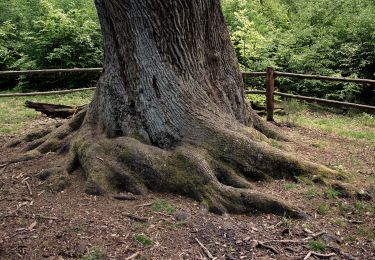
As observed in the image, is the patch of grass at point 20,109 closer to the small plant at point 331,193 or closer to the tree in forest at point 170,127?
the tree in forest at point 170,127

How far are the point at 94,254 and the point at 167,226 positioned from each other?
0.83 metres

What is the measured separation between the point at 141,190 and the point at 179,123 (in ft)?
3.37

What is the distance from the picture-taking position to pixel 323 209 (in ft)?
15.9

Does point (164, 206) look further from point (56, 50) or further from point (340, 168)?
point (56, 50)

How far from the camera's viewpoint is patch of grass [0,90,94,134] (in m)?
9.59

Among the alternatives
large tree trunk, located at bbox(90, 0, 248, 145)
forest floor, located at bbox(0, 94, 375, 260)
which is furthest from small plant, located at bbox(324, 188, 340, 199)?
large tree trunk, located at bbox(90, 0, 248, 145)

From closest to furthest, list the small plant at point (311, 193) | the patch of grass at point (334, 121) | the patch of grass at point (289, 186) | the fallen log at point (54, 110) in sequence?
the small plant at point (311, 193), the patch of grass at point (289, 186), the patch of grass at point (334, 121), the fallen log at point (54, 110)

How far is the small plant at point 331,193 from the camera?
5105 millimetres

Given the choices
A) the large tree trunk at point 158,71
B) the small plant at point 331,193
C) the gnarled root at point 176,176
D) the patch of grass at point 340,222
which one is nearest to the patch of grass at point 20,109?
A: the large tree trunk at point 158,71

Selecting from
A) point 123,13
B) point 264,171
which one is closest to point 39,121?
point 123,13

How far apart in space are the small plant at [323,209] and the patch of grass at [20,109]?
6.72 meters

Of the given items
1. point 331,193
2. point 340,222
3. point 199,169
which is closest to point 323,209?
point 340,222

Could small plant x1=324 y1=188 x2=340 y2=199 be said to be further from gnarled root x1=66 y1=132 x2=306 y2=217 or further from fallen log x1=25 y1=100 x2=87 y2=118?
fallen log x1=25 y1=100 x2=87 y2=118

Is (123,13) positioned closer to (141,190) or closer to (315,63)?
(141,190)
